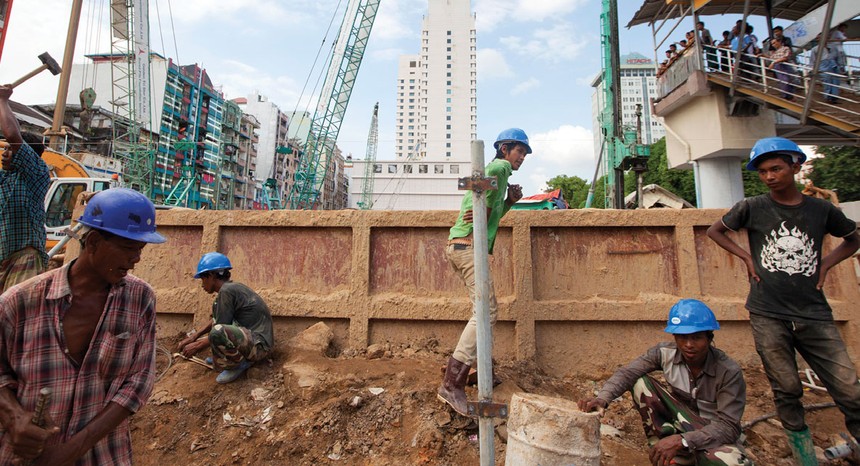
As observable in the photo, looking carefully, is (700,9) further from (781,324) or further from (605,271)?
(781,324)

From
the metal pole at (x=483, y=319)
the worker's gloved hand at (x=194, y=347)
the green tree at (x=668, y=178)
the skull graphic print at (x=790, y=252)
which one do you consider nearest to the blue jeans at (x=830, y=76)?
the skull graphic print at (x=790, y=252)

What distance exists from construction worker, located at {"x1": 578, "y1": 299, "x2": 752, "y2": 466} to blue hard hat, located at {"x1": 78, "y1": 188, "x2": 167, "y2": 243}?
241 centimetres

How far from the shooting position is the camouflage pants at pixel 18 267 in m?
3.36

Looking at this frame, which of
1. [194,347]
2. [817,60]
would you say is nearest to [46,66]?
[194,347]

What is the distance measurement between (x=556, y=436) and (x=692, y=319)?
1126mm

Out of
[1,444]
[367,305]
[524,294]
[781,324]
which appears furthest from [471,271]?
[1,444]

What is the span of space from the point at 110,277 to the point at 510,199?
8.64 ft

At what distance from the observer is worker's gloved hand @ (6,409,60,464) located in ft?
4.39

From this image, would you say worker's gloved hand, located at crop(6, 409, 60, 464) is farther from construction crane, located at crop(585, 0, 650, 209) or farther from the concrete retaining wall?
construction crane, located at crop(585, 0, 650, 209)

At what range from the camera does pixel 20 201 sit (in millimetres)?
3398

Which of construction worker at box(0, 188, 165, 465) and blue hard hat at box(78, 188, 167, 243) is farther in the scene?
blue hard hat at box(78, 188, 167, 243)

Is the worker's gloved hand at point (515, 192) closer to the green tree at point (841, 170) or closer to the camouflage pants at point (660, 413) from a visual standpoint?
the camouflage pants at point (660, 413)

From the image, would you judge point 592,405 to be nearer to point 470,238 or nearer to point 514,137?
point 470,238

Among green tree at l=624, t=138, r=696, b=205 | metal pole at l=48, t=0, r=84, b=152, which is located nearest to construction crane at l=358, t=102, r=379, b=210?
green tree at l=624, t=138, r=696, b=205
